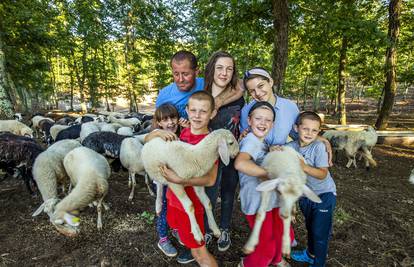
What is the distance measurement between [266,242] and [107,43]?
933 inches

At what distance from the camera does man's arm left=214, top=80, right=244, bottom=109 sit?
2805 mm

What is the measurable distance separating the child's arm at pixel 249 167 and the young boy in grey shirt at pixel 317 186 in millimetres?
566

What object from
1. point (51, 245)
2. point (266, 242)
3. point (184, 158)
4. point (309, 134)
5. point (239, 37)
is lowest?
point (51, 245)

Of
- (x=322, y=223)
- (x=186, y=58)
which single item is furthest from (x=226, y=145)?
(x=322, y=223)

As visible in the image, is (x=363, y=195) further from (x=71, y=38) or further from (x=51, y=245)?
(x=71, y=38)

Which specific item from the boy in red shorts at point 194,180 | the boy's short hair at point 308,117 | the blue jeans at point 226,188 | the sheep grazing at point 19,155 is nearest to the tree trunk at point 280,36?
the boy's short hair at point 308,117

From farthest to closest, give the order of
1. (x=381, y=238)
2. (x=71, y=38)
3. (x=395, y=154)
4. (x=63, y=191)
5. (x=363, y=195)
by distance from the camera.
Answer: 1. (x=71, y=38)
2. (x=395, y=154)
3. (x=363, y=195)
4. (x=63, y=191)
5. (x=381, y=238)

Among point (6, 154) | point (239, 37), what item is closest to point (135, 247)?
point (6, 154)

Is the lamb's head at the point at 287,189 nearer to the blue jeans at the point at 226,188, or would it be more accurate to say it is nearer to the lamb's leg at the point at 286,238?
the lamb's leg at the point at 286,238

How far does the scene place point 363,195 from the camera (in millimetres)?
5348

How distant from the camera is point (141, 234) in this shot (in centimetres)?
370

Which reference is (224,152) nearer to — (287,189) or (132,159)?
(287,189)

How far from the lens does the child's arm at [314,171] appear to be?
95.5 inches

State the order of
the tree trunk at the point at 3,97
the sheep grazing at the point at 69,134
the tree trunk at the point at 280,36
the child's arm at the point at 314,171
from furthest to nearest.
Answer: the tree trunk at the point at 3,97
the sheep grazing at the point at 69,134
the tree trunk at the point at 280,36
the child's arm at the point at 314,171
